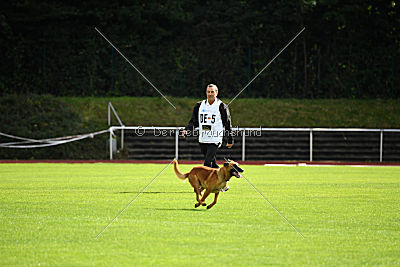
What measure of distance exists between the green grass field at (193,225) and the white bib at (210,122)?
1.10m

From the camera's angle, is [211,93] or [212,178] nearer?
[212,178]

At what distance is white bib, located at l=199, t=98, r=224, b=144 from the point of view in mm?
13297

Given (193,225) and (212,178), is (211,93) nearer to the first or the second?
(212,178)

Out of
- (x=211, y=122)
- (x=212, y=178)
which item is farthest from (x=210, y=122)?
(x=212, y=178)

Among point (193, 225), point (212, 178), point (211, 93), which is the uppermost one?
point (211, 93)

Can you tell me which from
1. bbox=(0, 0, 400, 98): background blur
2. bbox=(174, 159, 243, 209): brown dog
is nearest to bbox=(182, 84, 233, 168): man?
bbox=(174, 159, 243, 209): brown dog

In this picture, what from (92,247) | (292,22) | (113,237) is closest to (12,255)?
(92,247)

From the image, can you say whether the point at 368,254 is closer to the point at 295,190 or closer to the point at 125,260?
the point at 125,260

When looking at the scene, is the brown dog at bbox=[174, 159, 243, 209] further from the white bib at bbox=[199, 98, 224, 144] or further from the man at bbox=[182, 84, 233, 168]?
the white bib at bbox=[199, 98, 224, 144]

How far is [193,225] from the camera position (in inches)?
372

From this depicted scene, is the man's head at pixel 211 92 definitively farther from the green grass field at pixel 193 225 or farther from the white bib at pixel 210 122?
the green grass field at pixel 193 225

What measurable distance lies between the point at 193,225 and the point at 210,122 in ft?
13.5

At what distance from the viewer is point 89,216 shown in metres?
10.4

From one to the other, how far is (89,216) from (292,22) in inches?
1291
